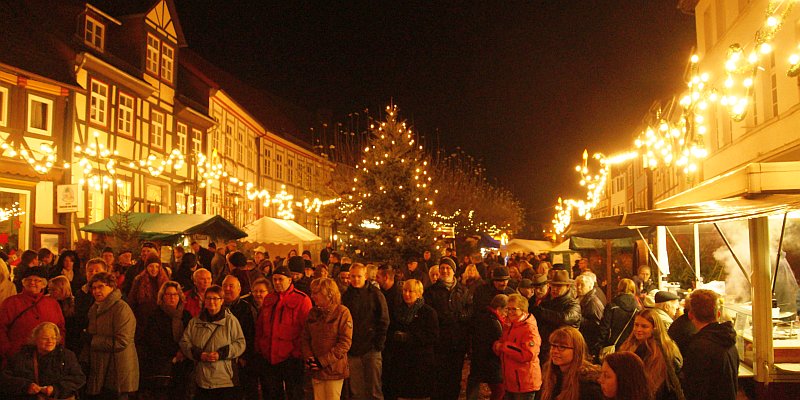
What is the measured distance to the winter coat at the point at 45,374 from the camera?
643cm

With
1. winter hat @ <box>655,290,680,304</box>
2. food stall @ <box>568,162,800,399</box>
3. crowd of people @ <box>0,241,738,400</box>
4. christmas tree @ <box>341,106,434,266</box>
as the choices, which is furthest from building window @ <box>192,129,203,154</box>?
winter hat @ <box>655,290,680,304</box>

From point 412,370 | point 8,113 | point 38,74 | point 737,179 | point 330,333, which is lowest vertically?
point 412,370

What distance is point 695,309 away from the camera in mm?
5602

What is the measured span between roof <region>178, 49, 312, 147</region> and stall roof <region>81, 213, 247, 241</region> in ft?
40.2

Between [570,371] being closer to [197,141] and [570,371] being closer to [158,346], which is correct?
[158,346]

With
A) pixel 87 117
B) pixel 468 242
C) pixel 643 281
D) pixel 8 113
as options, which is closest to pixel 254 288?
pixel 643 281

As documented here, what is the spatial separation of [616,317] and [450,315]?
2062 millimetres

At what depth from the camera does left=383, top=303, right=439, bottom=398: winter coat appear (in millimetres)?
7887

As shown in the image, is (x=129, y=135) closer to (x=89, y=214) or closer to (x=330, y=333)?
(x=89, y=214)

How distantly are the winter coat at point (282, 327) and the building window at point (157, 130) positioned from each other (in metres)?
20.4

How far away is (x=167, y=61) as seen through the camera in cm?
2783

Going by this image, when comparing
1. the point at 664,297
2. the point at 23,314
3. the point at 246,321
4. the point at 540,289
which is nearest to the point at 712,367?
the point at 664,297

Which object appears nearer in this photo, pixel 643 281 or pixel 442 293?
pixel 442 293

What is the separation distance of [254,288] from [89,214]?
54.2ft
